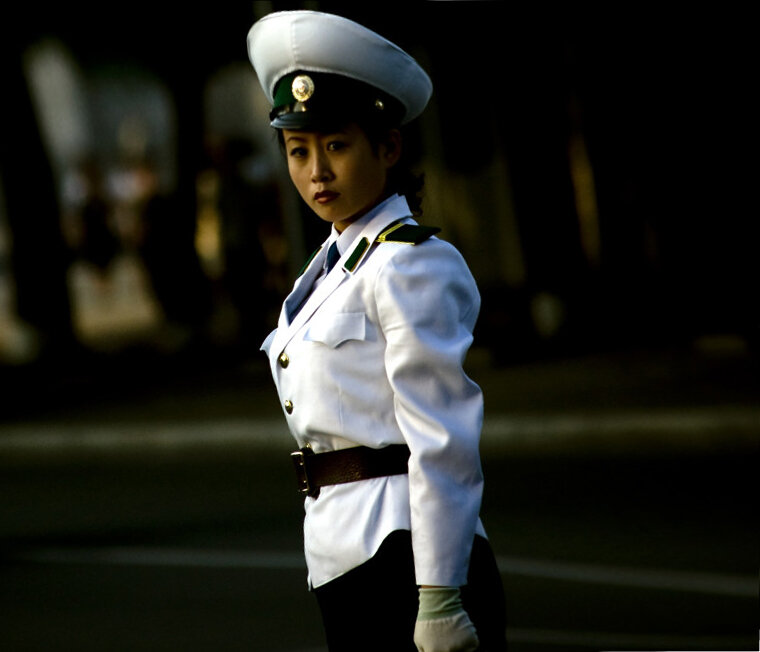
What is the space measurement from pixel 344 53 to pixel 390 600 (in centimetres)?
95

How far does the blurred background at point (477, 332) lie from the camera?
847 cm

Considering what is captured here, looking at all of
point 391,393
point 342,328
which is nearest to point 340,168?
point 342,328

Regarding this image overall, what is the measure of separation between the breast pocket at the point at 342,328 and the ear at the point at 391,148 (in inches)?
12.5

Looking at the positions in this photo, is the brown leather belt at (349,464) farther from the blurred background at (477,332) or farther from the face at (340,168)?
the blurred background at (477,332)

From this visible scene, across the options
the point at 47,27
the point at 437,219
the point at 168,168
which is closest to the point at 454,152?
the point at 437,219

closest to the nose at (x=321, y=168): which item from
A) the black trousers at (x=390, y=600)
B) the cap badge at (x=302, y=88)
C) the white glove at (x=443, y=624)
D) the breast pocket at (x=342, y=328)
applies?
the cap badge at (x=302, y=88)

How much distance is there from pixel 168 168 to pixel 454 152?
24.4 ft

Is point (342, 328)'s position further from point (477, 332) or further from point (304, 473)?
point (477, 332)

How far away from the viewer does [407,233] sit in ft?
11.8

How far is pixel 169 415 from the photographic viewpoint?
15.4 meters

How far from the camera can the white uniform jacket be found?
11.3 ft

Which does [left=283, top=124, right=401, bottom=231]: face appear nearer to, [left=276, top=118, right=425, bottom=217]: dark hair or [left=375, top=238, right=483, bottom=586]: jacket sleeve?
[left=276, top=118, right=425, bottom=217]: dark hair

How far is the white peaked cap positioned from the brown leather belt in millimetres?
623

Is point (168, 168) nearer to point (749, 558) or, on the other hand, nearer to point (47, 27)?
point (47, 27)
